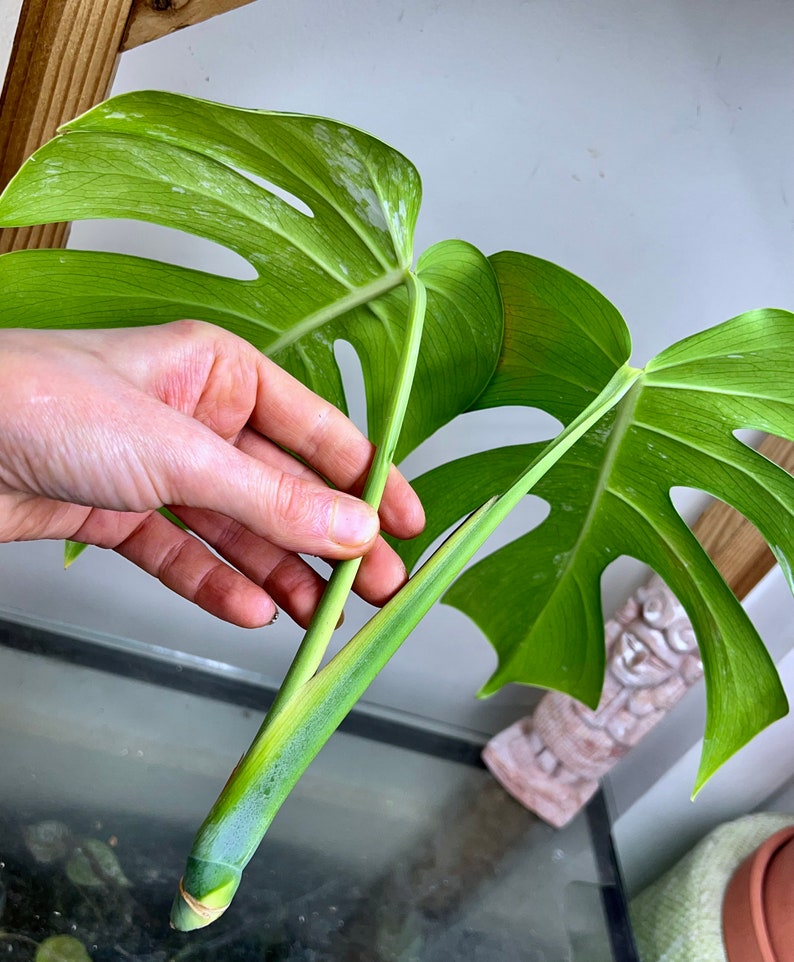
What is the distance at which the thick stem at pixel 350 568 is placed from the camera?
524 millimetres

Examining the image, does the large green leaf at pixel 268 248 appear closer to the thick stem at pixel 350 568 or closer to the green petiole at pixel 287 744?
the thick stem at pixel 350 568

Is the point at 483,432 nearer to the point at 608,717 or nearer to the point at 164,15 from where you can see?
the point at 608,717

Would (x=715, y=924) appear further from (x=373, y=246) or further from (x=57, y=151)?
(x=57, y=151)

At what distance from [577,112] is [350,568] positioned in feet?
2.04

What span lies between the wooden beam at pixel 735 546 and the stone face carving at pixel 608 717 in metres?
0.08

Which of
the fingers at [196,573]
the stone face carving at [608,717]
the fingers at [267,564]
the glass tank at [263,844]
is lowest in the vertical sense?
the glass tank at [263,844]

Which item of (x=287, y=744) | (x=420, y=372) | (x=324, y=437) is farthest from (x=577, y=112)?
(x=287, y=744)

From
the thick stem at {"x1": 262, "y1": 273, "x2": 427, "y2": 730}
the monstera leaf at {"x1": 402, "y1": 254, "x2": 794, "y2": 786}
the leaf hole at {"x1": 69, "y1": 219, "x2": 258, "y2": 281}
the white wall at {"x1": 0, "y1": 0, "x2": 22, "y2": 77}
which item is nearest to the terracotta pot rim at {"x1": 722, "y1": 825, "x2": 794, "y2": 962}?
the monstera leaf at {"x1": 402, "y1": 254, "x2": 794, "y2": 786}

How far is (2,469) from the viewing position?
563 mm

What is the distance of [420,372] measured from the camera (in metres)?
0.80

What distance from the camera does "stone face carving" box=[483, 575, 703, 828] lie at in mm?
1104

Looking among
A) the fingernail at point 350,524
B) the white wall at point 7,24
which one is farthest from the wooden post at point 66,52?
the fingernail at point 350,524

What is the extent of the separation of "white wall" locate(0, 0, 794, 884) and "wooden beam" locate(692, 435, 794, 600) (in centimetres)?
23

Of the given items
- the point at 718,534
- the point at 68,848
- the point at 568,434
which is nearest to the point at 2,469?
the point at 568,434
